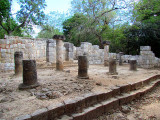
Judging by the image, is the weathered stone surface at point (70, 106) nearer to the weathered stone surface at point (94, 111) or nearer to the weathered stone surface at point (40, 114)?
the weathered stone surface at point (94, 111)

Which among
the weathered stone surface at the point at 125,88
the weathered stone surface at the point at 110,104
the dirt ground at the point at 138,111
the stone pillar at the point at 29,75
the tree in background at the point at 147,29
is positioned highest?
the tree in background at the point at 147,29

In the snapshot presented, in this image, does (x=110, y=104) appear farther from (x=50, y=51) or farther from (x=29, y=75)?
(x=50, y=51)

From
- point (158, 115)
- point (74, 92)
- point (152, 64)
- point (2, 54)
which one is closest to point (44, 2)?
point (2, 54)


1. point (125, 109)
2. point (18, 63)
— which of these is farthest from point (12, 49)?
point (125, 109)

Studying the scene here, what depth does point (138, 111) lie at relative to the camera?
3.93 metres

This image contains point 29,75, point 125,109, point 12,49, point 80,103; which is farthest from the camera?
point 12,49

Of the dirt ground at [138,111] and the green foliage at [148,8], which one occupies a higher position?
the green foliage at [148,8]

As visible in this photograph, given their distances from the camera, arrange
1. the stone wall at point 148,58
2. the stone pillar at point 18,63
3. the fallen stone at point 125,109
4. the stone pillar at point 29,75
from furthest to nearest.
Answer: the stone wall at point 148,58 < the stone pillar at point 18,63 < the stone pillar at point 29,75 < the fallen stone at point 125,109

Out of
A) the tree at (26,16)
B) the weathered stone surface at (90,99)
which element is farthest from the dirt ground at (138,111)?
the tree at (26,16)

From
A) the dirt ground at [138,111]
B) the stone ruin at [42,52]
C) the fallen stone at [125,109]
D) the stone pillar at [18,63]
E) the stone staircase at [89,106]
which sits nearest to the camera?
the stone staircase at [89,106]

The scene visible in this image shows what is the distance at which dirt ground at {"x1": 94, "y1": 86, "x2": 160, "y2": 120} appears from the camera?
3.51 m

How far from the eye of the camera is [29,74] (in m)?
4.16

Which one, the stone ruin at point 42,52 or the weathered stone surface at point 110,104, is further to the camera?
the stone ruin at point 42,52

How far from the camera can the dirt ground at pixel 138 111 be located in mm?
3508
